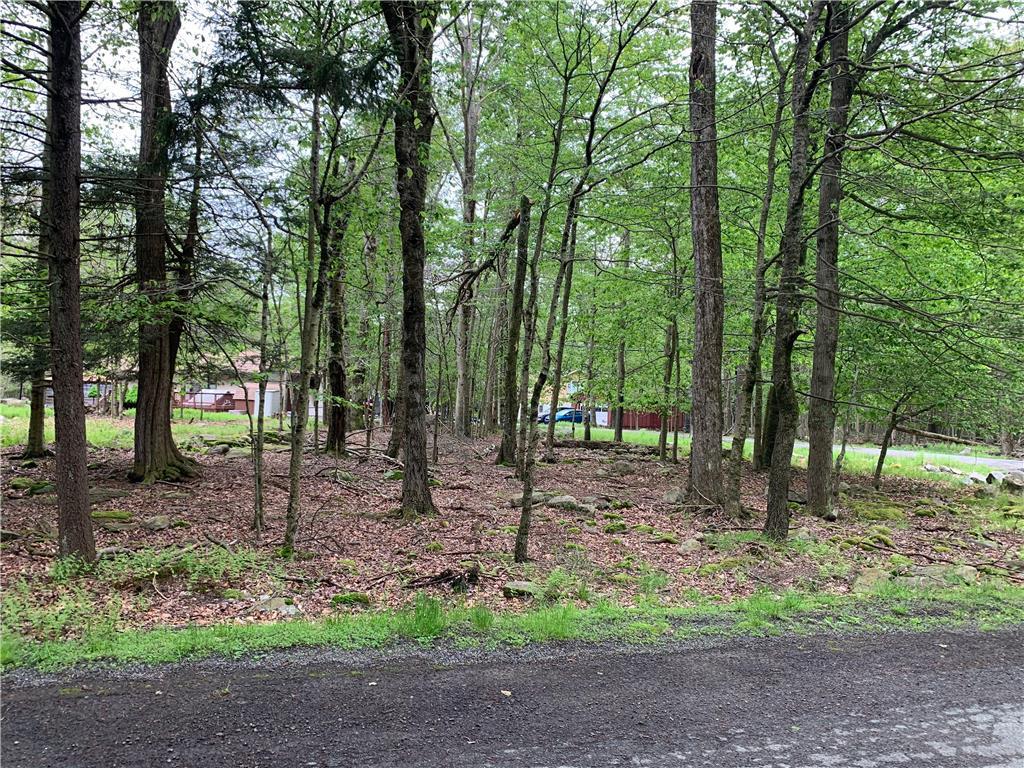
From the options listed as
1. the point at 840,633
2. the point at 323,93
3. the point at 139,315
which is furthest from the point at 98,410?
the point at 840,633

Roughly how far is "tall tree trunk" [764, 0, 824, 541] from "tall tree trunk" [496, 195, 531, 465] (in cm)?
379

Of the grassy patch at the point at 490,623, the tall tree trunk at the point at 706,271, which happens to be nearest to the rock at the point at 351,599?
the grassy patch at the point at 490,623

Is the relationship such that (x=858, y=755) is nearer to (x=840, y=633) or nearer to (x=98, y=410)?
(x=840, y=633)

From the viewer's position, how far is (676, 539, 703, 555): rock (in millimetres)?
6992

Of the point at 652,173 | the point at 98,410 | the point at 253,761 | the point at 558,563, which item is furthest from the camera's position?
the point at 98,410

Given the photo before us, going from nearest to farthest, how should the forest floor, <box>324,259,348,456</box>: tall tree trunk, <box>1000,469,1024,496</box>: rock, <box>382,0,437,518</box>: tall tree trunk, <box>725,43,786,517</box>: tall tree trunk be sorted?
1. the forest floor
2. <box>382,0,437,518</box>: tall tree trunk
3. <box>725,43,786,517</box>: tall tree trunk
4. <box>324,259,348,456</box>: tall tree trunk
5. <box>1000,469,1024,496</box>: rock

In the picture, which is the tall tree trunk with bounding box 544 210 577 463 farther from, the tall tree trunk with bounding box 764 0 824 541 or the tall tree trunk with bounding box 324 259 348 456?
the tall tree trunk with bounding box 324 259 348 456

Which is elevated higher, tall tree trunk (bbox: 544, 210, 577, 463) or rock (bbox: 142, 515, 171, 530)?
tall tree trunk (bbox: 544, 210, 577, 463)

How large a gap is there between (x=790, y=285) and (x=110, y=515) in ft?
28.2

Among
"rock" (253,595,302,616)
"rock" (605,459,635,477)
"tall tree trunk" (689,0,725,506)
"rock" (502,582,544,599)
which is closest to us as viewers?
"rock" (253,595,302,616)

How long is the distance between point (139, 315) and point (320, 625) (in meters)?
4.73

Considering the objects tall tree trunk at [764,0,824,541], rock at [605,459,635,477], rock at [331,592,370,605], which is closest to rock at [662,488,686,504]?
tall tree trunk at [764,0,824,541]

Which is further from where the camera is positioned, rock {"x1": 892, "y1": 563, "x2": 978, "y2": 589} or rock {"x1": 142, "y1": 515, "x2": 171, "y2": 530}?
rock {"x1": 142, "y1": 515, "x2": 171, "y2": 530}

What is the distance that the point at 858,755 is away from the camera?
2.71 meters
